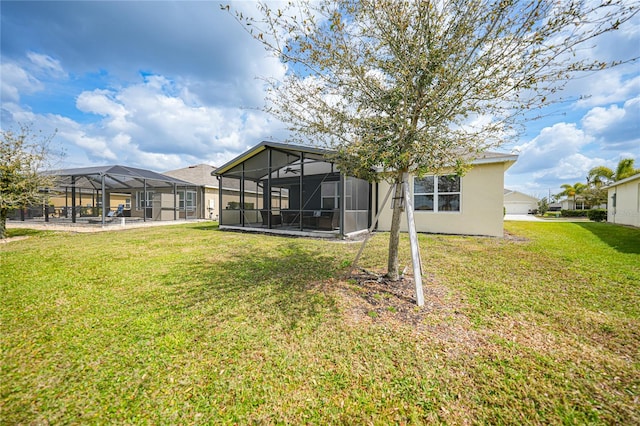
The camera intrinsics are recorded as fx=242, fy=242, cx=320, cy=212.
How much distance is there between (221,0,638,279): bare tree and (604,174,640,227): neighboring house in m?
15.0

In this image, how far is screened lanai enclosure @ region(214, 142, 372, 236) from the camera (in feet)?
31.7

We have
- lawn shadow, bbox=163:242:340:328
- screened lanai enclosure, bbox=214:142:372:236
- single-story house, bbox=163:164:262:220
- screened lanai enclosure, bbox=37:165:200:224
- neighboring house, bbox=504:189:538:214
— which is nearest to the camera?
lawn shadow, bbox=163:242:340:328

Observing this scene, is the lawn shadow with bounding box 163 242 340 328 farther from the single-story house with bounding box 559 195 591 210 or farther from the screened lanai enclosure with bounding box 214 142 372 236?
the single-story house with bounding box 559 195 591 210

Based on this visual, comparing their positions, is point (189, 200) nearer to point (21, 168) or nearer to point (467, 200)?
point (21, 168)

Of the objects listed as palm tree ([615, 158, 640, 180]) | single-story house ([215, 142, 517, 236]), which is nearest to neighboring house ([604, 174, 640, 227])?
palm tree ([615, 158, 640, 180])

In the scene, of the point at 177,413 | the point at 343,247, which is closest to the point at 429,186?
the point at 343,247

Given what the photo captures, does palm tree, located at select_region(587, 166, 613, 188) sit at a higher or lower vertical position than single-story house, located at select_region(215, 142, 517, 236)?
higher

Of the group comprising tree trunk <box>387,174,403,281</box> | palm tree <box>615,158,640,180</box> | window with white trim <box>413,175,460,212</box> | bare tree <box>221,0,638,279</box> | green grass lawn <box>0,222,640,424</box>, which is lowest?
green grass lawn <box>0,222,640,424</box>

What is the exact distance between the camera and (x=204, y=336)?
2.87m

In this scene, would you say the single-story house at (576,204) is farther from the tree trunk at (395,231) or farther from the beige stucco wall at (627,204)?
the tree trunk at (395,231)

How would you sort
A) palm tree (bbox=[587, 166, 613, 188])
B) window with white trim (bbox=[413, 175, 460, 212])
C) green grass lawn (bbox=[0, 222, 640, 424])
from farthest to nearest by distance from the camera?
palm tree (bbox=[587, 166, 613, 188]) → window with white trim (bbox=[413, 175, 460, 212]) → green grass lawn (bbox=[0, 222, 640, 424])

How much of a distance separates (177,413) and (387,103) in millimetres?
4585

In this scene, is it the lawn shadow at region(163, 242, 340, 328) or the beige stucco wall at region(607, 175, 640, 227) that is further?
the beige stucco wall at region(607, 175, 640, 227)

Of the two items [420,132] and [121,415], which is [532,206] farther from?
[121,415]
